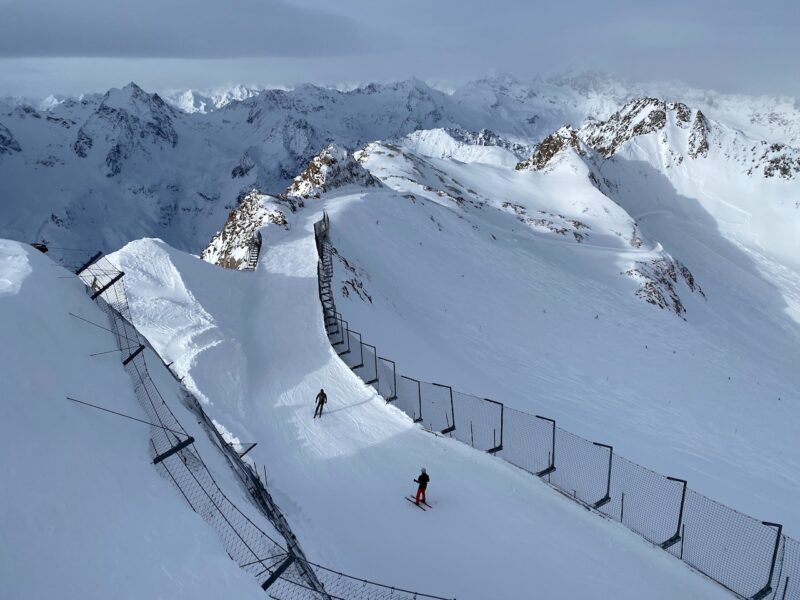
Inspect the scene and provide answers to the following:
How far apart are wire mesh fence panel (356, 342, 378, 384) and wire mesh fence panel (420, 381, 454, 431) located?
2.33 m

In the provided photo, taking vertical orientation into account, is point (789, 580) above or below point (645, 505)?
above

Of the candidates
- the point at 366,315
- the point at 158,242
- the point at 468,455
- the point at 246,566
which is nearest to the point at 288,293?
the point at 366,315

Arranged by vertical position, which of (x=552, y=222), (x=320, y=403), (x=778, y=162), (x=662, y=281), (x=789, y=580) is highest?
(x=778, y=162)

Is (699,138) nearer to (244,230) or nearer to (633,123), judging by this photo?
(633,123)

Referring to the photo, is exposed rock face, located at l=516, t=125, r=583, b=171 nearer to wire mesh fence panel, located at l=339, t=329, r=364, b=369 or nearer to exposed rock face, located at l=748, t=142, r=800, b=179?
exposed rock face, located at l=748, t=142, r=800, b=179

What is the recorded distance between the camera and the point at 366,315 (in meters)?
33.4

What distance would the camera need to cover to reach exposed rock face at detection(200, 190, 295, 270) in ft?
130

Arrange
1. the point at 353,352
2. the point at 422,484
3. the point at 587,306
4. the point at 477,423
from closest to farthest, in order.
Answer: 1. the point at 422,484
2. the point at 477,423
3. the point at 353,352
4. the point at 587,306

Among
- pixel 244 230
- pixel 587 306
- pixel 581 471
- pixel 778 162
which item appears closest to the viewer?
pixel 581 471

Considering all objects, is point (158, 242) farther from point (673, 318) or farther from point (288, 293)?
point (673, 318)

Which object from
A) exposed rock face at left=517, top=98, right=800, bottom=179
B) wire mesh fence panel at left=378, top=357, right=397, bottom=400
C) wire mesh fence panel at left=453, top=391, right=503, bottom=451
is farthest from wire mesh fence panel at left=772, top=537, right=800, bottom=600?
exposed rock face at left=517, top=98, right=800, bottom=179

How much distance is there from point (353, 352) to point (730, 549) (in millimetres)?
17339

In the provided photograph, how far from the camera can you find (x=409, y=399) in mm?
23156

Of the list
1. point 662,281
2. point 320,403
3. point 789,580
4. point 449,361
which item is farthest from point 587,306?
point 789,580
